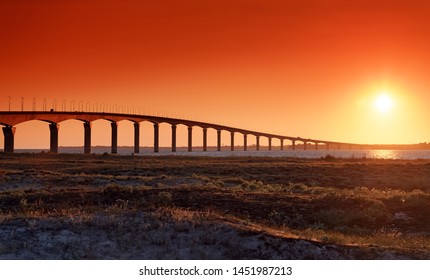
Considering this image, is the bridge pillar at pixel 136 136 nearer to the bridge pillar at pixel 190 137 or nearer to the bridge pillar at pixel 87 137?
the bridge pillar at pixel 87 137

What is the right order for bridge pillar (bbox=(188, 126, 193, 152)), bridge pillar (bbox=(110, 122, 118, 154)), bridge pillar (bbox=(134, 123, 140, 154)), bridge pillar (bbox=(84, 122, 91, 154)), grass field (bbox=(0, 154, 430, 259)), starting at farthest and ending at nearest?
bridge pillar (bbox=(188, 126, 193, 152))
bridge pillar (bbox=(134, 123, 140, 154))
bridge pillar (bbox=(110, 122, 118, 154))
bridge pillar (bbox=(84, 122, 91, 154))
grass field (bbox=(0, 154, 430, 259))

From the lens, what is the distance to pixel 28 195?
3200cm

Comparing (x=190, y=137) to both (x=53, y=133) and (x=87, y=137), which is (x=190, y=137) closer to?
(x=87, y=137)

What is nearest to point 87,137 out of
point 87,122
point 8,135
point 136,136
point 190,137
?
point 87,122

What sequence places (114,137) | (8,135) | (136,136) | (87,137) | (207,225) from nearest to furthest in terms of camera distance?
(207,225) < (8,135) < (87,137) < (114,137) < (136,136)

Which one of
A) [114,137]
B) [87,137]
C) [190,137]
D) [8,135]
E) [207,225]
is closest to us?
[207,225]

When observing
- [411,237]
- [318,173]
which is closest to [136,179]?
[318,173]

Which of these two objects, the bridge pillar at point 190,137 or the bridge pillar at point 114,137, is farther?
the bridge pillar at point 190,137

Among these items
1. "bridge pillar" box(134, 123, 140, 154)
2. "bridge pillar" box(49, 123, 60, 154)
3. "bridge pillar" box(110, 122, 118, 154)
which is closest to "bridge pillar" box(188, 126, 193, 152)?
"bridge pillar" box(134, 123, 140, 154)

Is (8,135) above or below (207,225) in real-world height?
above

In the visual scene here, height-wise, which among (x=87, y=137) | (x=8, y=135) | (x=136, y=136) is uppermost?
(x=136, y=136)

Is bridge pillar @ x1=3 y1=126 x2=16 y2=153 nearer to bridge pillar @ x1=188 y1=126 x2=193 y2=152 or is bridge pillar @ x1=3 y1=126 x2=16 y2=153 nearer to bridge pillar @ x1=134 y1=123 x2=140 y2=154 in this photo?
bridge pillar @ x1=134 y1=123 x2=140 y2=154

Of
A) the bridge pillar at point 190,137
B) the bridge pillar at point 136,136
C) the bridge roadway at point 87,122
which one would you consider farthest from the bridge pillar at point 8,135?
the bridge pillar at point 190,137

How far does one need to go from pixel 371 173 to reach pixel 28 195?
1396 inches
